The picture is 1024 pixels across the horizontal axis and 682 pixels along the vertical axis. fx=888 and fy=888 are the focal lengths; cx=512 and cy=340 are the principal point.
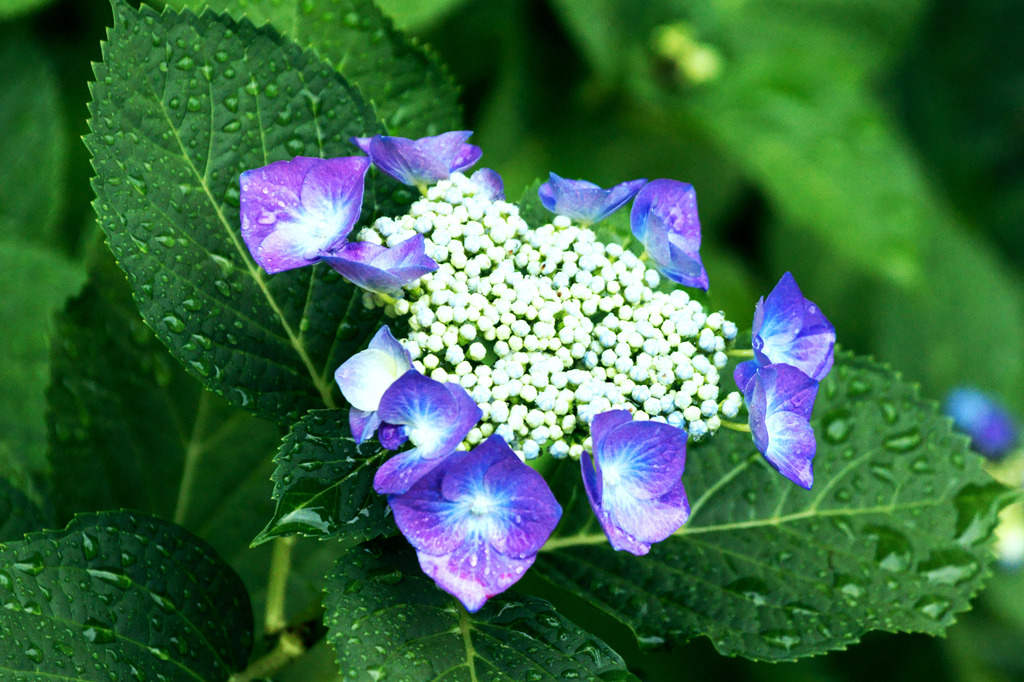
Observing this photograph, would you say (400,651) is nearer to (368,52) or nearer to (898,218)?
(368,52)

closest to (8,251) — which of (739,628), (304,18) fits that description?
(304,18)

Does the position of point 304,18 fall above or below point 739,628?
above

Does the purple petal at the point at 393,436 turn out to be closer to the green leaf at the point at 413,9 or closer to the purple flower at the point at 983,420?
the green leaf at the point at 413,9

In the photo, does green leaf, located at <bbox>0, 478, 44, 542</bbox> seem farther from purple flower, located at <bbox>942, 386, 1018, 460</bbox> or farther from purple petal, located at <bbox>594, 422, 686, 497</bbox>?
purple flower, located at <bbox>942, 386, 1018, 460</bbox>

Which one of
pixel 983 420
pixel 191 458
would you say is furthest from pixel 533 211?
pixel 983 420

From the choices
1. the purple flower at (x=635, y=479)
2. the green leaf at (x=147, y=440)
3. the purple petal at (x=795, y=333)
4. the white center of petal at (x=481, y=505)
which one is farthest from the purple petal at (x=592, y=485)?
the green leaf at (x=147, y=440)

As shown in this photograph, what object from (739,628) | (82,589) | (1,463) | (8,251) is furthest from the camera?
(8,251)
